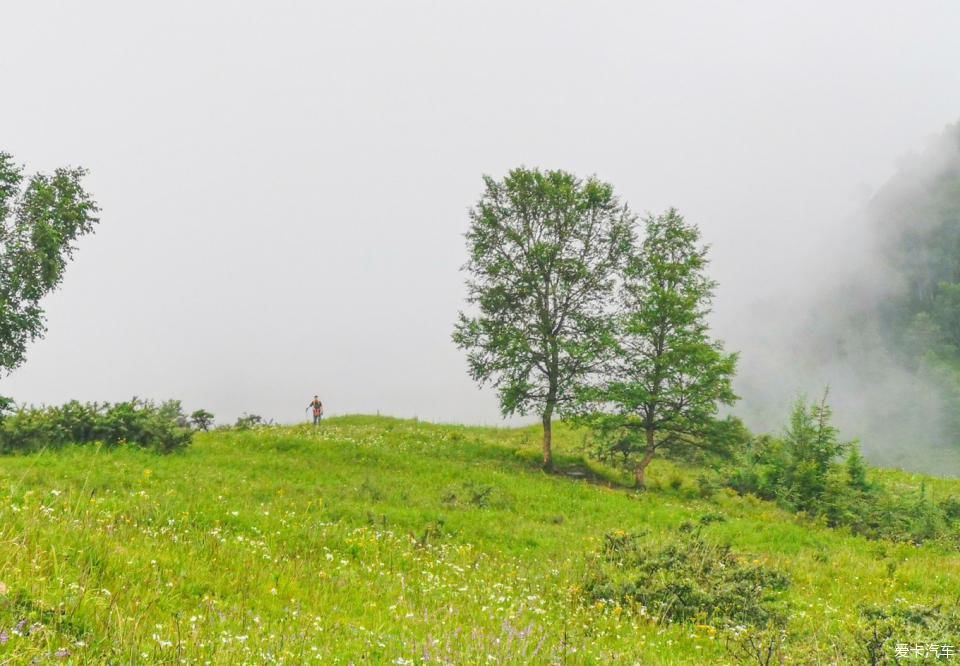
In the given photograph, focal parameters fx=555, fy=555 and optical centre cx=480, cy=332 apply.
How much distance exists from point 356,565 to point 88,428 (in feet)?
59.9

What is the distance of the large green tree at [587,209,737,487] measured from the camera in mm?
27375

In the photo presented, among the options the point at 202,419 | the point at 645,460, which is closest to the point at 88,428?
the point at 202,419

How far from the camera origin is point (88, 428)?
22.1 metres

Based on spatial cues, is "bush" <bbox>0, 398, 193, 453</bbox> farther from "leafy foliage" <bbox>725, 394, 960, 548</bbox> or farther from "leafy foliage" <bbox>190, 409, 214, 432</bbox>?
"leafy foliage" <bbox>725, 394, 960, 548</bbox>

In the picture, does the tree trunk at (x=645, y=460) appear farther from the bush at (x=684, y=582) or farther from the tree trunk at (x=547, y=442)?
the bush at (x=684, y=582)

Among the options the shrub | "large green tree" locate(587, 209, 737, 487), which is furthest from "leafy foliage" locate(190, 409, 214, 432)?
"large green tree" locate(587, 209, 737, 487)

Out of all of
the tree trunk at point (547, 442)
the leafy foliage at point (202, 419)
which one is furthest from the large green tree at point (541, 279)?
the leafy foliage at point (202, 419)

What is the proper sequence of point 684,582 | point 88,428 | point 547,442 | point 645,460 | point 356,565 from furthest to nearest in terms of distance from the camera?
point 547,442, point 645,460, point 88,428, point 684,582, point 356,565

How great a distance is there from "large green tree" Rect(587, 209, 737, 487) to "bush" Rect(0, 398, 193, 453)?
1952 cm

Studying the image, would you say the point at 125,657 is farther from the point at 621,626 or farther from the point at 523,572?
the point at 523,572

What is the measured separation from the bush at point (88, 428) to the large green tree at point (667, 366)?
1952cm

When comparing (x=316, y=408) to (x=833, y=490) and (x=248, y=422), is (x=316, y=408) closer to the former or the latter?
(x=248, y=422)

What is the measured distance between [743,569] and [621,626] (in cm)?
502

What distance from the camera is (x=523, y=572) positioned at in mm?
11180
